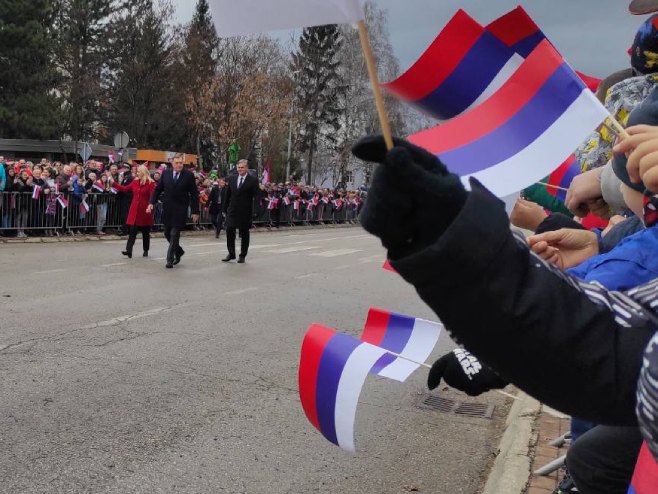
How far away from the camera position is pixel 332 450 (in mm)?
3959

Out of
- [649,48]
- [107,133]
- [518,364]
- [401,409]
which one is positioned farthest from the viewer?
[107,133]

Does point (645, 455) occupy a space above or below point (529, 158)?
below

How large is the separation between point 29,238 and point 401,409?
12.1 meters

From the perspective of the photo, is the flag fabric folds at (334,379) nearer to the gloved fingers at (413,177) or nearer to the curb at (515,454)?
the curb at (515,454)

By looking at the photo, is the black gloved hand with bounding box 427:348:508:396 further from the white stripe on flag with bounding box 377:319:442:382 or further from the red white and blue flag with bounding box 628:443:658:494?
the red white and blue flag with bounding box 628:443:658:494

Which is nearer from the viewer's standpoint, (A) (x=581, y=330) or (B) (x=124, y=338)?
(A) (x=581, y=330)

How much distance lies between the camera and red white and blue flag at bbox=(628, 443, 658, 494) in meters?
1.17

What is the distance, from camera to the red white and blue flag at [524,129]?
1484 mm

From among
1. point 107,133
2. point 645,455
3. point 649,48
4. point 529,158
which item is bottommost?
point 645,455

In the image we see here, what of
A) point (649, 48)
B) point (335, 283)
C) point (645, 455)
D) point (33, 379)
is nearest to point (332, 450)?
point (33, 379)

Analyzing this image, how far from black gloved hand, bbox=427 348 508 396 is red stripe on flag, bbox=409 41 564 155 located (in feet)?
2.88

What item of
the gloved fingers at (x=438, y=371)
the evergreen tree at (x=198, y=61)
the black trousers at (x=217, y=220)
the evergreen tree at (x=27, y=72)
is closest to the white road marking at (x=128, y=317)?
the gloved fingers at (x=438, y=371)

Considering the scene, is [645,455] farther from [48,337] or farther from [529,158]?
[48,337]

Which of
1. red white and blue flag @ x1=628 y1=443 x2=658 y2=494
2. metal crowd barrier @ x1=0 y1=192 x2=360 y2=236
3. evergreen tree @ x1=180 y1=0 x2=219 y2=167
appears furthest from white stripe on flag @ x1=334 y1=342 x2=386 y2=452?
evergreen tree @ x1=180 y1=0 x2=219 y2=167
